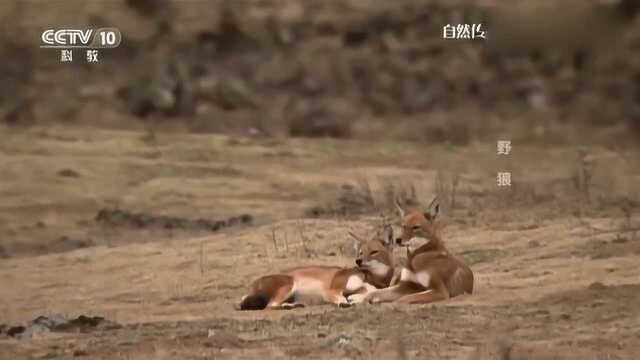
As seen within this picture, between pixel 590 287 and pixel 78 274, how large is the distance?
2.99 m

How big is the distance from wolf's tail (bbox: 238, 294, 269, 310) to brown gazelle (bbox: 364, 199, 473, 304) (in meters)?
0.54

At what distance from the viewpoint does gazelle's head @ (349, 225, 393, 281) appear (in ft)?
26.5

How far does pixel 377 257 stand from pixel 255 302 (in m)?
0.71

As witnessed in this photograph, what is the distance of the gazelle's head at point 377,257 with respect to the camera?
8.07 m

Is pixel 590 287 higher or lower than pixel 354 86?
lower

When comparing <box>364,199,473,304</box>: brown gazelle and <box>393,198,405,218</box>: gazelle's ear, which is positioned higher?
<box>393,198,405,218</box>: gazelle's ear

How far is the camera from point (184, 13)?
34.9ft

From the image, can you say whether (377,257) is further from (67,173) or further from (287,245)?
(67,173)

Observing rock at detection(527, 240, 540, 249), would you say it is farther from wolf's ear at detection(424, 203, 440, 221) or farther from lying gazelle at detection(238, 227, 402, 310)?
lying gazelle at detection(238, 227, 402, 310)

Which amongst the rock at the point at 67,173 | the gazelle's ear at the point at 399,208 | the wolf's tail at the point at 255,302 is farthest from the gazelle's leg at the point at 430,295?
the rock at the point at 67,173

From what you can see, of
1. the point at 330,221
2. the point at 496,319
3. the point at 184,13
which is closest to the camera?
the point at 496,319

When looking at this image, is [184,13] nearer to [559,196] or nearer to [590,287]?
[559,196]

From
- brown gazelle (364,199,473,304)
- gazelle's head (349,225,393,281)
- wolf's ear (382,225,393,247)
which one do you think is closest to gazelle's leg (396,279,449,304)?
brown gazelle (364,199,473,304)

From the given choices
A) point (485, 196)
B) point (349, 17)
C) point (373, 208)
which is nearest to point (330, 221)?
point (373, 208)
